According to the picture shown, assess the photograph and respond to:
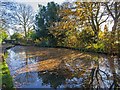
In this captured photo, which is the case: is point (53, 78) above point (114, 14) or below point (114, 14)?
below

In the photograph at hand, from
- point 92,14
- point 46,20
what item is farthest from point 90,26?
point 46,20

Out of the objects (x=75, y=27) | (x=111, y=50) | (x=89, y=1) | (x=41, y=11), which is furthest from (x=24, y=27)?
(x=111, y=50)

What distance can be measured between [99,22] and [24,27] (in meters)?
11.6

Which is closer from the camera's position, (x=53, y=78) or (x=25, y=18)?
(x=53, y=78)

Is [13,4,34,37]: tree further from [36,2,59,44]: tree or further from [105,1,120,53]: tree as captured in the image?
[105,1,120,53]: tree

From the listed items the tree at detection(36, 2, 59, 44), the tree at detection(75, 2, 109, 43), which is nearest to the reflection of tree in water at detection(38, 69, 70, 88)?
the tree at detection(75, 2, 109, 43)

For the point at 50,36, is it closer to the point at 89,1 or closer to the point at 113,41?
the point at 89,1

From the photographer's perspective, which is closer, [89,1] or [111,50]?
[111,50]

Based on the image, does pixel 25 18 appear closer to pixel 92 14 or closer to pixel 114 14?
pixel 92 14

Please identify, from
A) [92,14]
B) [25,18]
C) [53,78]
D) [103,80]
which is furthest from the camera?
[25,18]

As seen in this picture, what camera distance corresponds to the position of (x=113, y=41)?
28.1 ft

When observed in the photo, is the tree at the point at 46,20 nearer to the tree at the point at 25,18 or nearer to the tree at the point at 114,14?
the tree at the point at 25,18

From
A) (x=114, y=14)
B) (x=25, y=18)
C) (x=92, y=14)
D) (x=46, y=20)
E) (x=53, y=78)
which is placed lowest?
(x=53, y=78)

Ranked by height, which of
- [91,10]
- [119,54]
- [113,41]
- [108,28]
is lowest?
[119,54]
